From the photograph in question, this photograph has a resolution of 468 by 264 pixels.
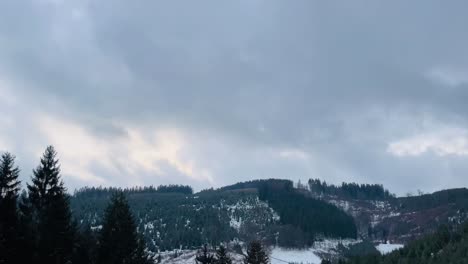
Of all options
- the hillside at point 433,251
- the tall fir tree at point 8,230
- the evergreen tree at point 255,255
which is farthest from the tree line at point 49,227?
the hillside at point 433,251

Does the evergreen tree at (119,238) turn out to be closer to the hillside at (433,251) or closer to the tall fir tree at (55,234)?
the tall fir tree at (55,234)

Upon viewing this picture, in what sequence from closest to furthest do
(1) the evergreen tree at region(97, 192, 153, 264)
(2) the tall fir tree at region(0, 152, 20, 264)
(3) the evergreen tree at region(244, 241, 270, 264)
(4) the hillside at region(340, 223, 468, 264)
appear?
1. (2) the tall fir tree at region(0, 152, 20, 264)
2. (1) the evergreen tree at region(97, 192, 153, 264)
3. (3) the evergreen tree at region(244, 241, 270, 264)
4. (4) the hillside at region(340, 223, 468, 264)

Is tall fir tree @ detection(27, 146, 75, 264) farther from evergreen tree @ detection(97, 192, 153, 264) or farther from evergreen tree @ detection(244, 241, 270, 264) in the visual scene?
evergreen tree @ detection(244, 241, 270, 264)

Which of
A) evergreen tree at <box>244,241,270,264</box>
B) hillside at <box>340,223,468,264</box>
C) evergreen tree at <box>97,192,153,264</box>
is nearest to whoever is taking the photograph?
evergreen tree at <box>97,192,153,264</box>

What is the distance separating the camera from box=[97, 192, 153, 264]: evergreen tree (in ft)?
156

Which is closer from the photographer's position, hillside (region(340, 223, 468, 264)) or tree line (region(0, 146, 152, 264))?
tree line (region(0, 146, 152, 264))

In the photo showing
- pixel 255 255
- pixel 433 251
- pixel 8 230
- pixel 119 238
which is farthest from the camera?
pixel 433 251

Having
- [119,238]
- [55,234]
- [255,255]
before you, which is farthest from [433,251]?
[55,234]

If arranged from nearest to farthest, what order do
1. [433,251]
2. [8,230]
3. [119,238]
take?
[8,230] < [119,238] < [433,251]

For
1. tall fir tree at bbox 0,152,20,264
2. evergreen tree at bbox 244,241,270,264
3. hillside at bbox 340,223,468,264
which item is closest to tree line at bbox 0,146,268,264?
tall fir tree at bbox 0,152,20,264

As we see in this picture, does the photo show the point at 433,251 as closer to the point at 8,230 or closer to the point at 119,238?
the point at 119,238

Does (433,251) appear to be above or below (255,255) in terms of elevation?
above

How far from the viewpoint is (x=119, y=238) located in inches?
1917

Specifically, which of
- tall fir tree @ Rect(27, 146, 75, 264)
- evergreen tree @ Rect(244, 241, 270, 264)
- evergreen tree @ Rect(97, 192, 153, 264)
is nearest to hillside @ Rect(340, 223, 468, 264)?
evergreen tree @ Rect(244, 241, 270, 264)
